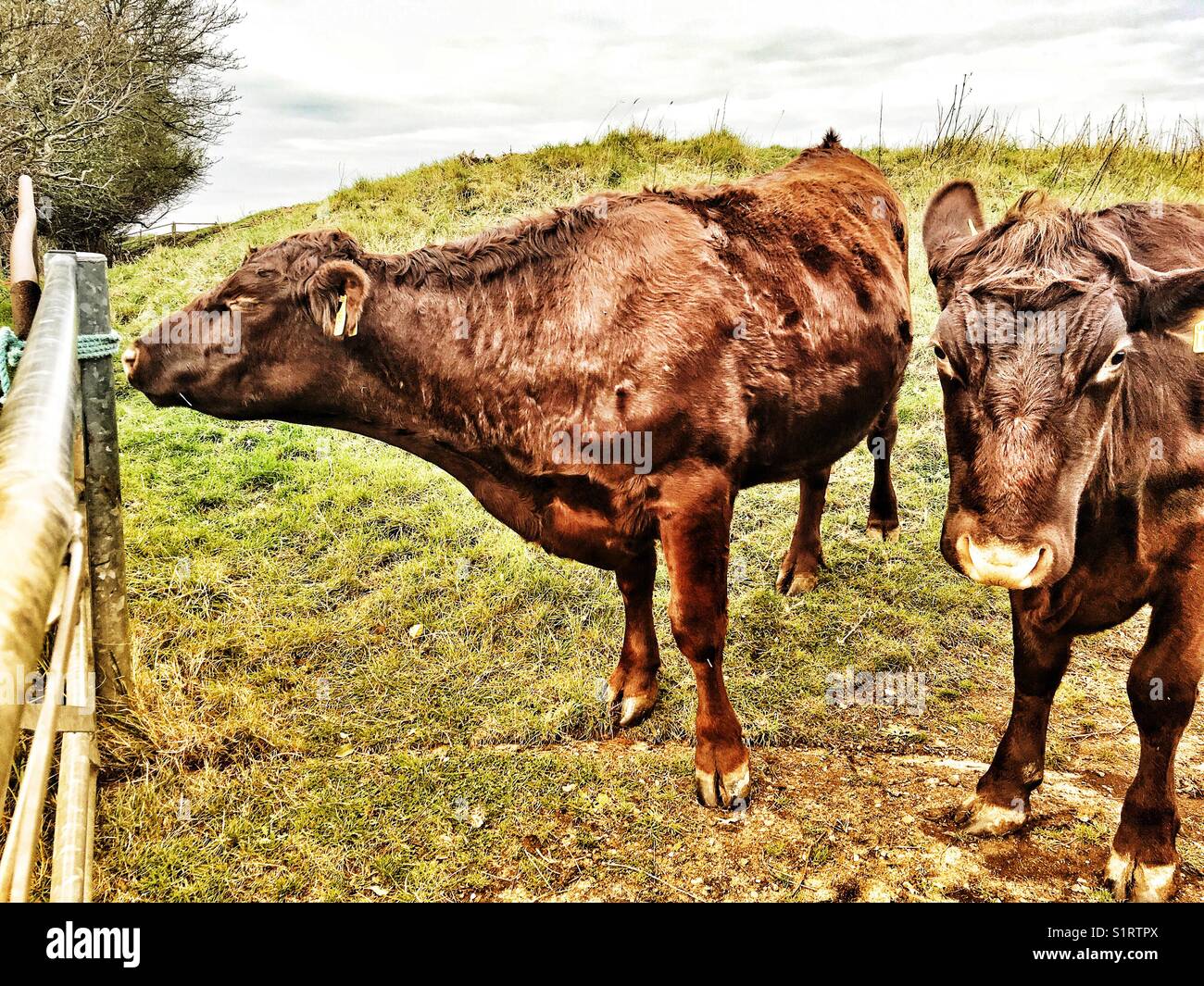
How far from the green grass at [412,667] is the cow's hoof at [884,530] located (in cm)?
13

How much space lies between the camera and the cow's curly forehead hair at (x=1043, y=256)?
267 cm

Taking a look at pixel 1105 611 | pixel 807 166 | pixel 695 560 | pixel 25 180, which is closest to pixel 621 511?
pixel 695 560

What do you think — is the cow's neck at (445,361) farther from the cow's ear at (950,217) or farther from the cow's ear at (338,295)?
the cow's ear at (950,217)

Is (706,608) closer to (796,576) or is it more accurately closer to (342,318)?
(342,318)

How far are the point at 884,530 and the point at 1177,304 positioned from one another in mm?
4254

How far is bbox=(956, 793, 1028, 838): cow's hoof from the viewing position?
11.5 ft

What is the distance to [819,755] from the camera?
4258mm

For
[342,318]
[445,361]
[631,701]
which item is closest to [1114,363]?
[445,361]

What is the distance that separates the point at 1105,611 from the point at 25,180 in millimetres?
4731

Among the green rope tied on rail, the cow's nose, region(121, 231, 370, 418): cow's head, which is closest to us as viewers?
the cow's nose

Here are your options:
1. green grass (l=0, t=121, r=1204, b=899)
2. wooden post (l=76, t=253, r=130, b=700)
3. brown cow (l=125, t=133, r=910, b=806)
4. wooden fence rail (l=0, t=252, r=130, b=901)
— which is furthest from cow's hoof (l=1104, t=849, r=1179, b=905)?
wooden post (l=76, t=253, r=130, b=700)

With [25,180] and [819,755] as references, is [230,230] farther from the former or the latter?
[819,755]

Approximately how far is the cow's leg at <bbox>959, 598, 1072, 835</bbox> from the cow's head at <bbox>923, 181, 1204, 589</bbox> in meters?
0.98

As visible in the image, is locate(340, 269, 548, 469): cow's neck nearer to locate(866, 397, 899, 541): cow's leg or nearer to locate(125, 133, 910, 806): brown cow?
locate(125, 133, 910, 806): brown cow
